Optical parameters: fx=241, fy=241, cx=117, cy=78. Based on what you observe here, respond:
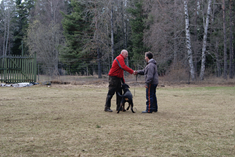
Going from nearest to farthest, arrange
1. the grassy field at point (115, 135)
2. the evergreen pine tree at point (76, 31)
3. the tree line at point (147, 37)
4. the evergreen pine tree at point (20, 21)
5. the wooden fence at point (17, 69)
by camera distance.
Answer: the grassy field at point (115, 135), the wooden fence at point (17, 69), the tree line at point (147, 37), the evergreen pine tree at point (76, 31), the evergreen pine tree at point (20, 21)

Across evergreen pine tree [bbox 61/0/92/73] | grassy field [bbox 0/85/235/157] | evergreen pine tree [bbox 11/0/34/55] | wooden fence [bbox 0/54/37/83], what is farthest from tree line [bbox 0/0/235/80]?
evergreen pine tree [bbox 11/0/34/55]

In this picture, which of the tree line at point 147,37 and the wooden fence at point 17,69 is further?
the tree line at point 147,37

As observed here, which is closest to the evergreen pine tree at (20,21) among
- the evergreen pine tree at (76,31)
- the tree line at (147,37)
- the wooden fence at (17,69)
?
the tree line at (147,37)

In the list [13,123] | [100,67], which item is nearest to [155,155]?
[13,123]

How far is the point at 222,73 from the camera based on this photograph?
A: 23812 mm

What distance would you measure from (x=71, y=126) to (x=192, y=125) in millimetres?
2746

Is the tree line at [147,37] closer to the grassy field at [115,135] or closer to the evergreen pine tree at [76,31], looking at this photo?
the evergreen pine tree at [76,31]

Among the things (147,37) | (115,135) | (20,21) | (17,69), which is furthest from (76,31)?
(20,21)

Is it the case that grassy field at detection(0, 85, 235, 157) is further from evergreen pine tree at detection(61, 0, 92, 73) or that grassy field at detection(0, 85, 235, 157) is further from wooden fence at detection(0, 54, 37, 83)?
evergreen pine tree at detection(61, 0, 92, 73)

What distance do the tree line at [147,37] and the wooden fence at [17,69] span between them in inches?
58.5

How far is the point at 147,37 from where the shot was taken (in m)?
25.4

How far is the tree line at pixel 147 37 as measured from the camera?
71.4 ft

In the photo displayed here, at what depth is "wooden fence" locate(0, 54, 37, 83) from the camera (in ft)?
56.3

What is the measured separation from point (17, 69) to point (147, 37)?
13.7m
